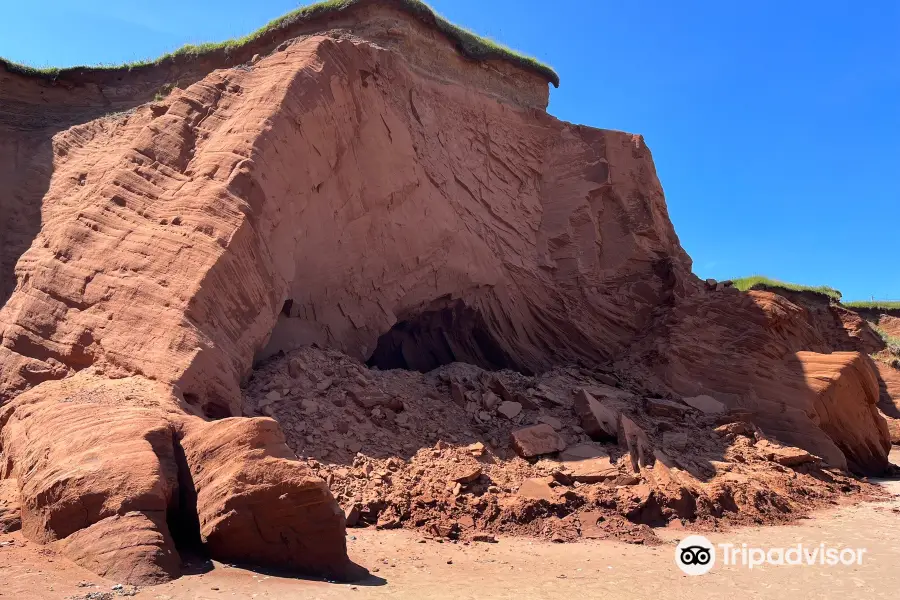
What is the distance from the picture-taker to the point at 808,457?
11414 millimetres

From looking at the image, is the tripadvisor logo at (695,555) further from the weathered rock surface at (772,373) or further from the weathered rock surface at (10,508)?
the weathered rock surface at (10,508)

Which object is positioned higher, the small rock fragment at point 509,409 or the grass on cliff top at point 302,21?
the grass on cliff top at point 302,21

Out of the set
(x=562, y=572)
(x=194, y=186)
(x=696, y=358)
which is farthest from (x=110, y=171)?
(x=696, y=358)

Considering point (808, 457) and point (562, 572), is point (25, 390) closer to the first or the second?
point (562, 572)

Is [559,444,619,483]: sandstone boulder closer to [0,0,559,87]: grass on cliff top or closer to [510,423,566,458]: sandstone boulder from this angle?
[510,423,566,458]: sandstone boulder

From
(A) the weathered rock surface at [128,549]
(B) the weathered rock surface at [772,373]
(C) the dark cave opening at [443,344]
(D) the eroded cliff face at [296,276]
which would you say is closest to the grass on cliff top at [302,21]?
(D) the eroded cliff face at [296,276]

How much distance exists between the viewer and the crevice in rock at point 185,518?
5797 millimetres

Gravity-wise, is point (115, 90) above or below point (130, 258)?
above

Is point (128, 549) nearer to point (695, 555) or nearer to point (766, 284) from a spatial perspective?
point (695, 555)

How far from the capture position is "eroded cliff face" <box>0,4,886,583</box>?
5852 millimetres

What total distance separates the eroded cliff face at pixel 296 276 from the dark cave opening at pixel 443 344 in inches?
2.0

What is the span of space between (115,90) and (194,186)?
17.3 ft

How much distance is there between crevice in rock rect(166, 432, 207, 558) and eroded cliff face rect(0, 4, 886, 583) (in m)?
0.02

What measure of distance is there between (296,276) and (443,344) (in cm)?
411
